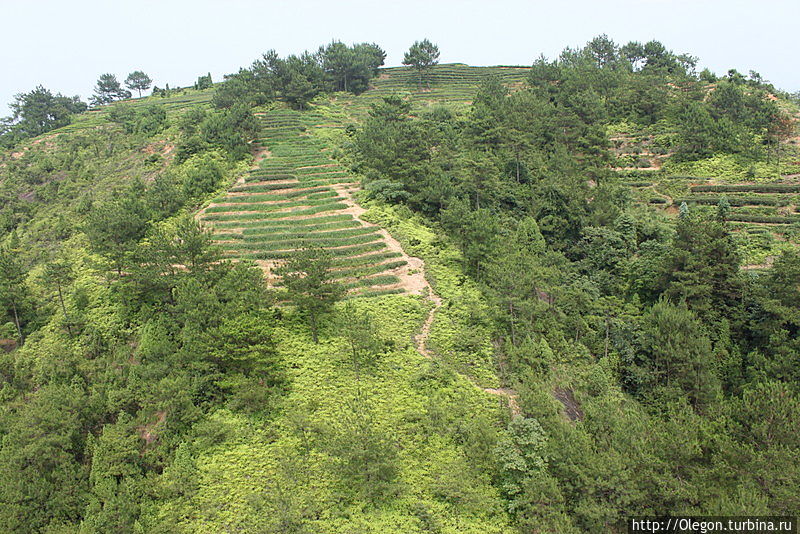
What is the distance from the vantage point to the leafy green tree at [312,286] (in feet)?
77.8

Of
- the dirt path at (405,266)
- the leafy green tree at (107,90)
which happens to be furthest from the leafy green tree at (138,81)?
the dirt path at (405,266)

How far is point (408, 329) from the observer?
2575cm

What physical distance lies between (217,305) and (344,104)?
192 feet

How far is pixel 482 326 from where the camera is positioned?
2620 centimetres

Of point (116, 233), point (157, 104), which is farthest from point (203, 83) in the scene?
point (116, 233)

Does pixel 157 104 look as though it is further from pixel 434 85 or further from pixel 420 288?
pixel 420 288

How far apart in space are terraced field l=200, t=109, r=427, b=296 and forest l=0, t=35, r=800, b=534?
0.91 ft

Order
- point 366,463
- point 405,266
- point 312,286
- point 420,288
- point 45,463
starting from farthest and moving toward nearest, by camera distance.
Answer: point 405,266 < point 420,288 < point 312,286 < point 45,463 < point 366,463

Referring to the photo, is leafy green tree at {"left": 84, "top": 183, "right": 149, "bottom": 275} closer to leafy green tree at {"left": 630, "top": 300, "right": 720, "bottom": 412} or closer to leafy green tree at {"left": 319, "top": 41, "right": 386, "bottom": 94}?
leafy green tree at {"left": 630, "top": 300, "right": 720, "bottom": 412}

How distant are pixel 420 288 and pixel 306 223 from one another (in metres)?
12.1

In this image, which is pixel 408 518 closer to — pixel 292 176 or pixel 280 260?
Result: pixel 280 260

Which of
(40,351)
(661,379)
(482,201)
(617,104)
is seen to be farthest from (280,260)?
(617,104)

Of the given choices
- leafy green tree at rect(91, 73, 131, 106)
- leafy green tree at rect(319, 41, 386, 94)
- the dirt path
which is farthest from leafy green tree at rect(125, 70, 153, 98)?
the dirt path

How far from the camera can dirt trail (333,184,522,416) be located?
21938 mm
